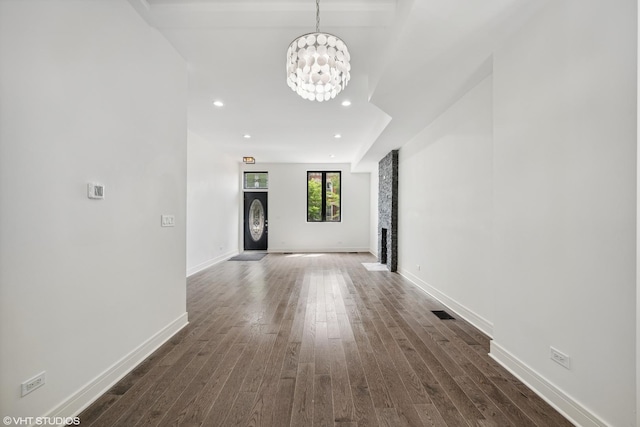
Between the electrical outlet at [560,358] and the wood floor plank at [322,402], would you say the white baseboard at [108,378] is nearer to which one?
the wood floor plank at [322,402]

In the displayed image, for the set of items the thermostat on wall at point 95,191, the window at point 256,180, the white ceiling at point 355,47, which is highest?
the white ceiling at point 355,47

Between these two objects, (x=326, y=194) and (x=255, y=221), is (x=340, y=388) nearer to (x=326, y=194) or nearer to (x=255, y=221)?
(x=326, y=194)

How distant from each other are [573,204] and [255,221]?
852cm

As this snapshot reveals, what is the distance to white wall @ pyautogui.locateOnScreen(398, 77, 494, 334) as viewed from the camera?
2.87 meters

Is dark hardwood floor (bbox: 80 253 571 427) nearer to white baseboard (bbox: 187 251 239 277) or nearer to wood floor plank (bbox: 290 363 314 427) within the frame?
wood floor plank (bbox: 290 363 314 427)

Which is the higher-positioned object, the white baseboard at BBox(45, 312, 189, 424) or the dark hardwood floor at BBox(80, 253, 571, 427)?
the white baseboard at BBox(45, 312, 189, 424)

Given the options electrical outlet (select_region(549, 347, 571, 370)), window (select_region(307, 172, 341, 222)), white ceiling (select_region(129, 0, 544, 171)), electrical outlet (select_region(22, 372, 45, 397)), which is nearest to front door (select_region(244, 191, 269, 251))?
window (select_region(307, 172, 341, 222))

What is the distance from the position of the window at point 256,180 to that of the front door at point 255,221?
0.69 feet

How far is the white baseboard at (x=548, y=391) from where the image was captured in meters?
1.55

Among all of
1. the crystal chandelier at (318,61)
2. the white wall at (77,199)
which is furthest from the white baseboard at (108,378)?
the crystal chandelier at (318,61)

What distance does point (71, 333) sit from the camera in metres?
1.66

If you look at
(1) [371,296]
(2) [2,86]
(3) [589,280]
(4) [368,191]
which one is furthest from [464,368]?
(4) [368,191]

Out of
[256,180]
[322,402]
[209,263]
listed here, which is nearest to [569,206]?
[322,402]

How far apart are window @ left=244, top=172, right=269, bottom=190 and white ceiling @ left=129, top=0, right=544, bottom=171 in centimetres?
473
